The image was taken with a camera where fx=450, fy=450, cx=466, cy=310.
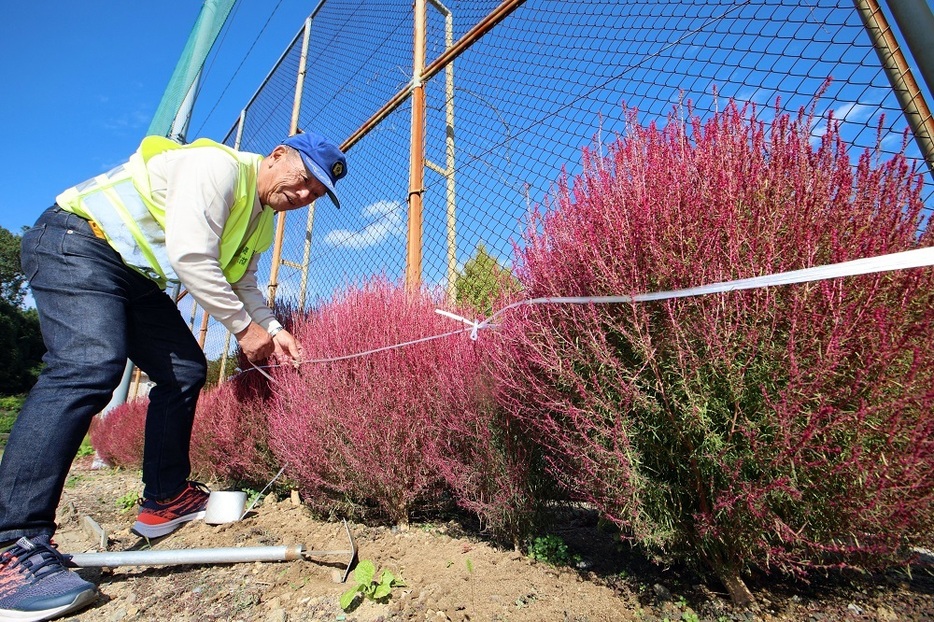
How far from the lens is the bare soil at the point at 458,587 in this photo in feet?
4.40

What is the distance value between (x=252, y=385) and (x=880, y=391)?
3529 mm

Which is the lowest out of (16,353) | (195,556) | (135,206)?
(195,556)

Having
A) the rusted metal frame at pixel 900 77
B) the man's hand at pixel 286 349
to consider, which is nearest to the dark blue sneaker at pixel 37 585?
the man's hand at pixel 286 349

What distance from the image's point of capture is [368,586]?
5.50 ft

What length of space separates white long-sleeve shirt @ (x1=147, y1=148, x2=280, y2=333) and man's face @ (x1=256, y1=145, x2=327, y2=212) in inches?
8.6

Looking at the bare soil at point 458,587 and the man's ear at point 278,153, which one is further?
the man's ear at point 278,153

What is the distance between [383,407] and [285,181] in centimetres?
133

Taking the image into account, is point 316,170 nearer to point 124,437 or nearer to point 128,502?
point 128,502

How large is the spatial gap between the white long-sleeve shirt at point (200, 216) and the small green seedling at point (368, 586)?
4.34 ft

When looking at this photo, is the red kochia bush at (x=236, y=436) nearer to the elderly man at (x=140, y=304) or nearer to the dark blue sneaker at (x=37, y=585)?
the elderly man at (x=140, y=304)

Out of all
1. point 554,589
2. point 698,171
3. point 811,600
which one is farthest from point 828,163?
point 554,589

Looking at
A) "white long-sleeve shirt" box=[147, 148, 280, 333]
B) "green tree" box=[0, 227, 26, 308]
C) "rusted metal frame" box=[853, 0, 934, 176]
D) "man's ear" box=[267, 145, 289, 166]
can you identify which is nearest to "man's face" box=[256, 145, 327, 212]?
"man's ear" box=[267, 145, 289, 166]

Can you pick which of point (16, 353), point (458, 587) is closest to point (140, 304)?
point (458, 587)

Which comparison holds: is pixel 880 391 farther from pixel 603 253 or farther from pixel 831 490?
pixel 603 253
